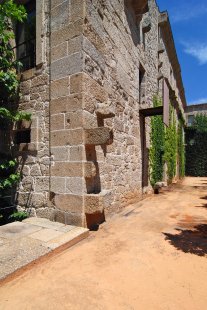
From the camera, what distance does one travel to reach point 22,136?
4.63 m

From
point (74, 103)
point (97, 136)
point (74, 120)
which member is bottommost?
point (97, 136)

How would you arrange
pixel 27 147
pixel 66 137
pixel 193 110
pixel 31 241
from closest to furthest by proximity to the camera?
pixel 31 241 → pixel 66 137 → pixel 27 147 → pixel 193 110

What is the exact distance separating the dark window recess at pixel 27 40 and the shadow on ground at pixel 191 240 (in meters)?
4.21

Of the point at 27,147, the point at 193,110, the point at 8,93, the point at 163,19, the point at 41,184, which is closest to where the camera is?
the point at 41,184

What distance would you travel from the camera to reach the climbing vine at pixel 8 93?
4137 millimetres

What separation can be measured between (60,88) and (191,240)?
10.3 feet

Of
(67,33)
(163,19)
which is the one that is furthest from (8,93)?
(163,19)

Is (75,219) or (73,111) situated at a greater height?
(73,111)

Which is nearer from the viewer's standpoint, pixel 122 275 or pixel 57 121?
pixel 122 275

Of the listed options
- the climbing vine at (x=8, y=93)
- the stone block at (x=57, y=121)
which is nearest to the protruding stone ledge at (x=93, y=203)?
the stone block at (x=57, y=121)

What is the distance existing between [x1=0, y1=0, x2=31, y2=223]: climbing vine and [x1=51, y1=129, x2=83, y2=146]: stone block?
76 cm

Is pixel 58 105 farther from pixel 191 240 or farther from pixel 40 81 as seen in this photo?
pixel 191 240

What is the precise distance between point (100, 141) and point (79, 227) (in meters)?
1.36

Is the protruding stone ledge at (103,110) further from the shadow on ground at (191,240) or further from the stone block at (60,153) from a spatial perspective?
the shadow on ground at (191,240)
